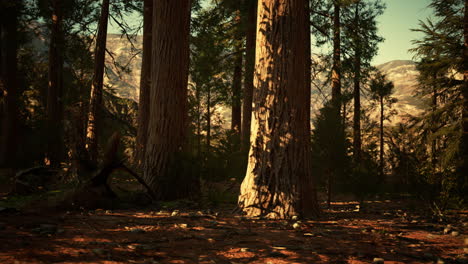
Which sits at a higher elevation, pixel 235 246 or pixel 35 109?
pixel 35 109

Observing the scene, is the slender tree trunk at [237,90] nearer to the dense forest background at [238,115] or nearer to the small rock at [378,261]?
the dense forest background at [238,115]

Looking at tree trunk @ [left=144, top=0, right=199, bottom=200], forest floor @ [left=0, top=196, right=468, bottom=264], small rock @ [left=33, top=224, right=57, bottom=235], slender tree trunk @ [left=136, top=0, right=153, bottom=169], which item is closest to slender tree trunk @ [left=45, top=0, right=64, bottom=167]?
slender tree trunk @ [left=136, top=0, right=153, bottom=169]

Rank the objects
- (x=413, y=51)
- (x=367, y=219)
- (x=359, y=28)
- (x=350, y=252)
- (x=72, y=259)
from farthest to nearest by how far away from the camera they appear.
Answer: (x=359, y=28), (x=413, y=51), (x=367, y=219), (x=350, y=252), (x=72, y=259)

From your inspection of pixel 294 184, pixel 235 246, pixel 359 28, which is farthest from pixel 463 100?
pixel 235 246

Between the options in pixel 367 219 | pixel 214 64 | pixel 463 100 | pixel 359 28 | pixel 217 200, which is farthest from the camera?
pixel 214 64

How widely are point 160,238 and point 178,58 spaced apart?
4.49 meters

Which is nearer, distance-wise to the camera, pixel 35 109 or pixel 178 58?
pixel 178 58

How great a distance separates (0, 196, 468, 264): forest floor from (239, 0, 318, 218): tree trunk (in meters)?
0.39

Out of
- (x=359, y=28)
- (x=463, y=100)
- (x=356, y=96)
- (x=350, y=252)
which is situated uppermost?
(x=359, y=28)

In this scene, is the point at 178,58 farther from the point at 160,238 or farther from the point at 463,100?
the point at 463,100

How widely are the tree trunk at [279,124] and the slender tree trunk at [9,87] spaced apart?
1237cm

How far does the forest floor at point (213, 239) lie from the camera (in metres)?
3.50

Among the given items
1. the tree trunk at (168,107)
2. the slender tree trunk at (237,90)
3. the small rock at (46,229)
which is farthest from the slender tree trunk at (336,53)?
the small rock at (46,229)

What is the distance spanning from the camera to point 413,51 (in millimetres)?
12516
